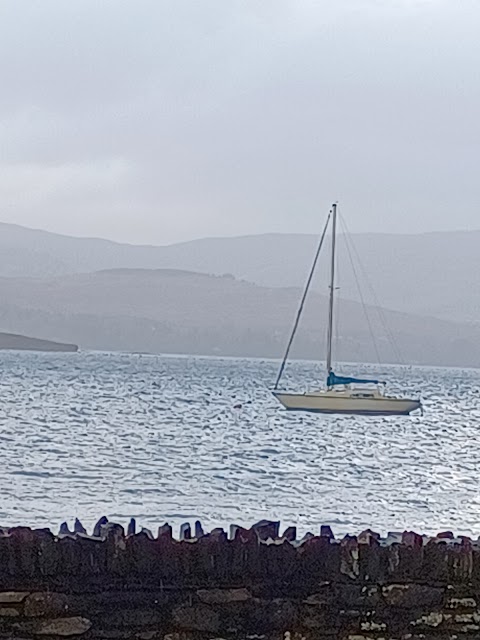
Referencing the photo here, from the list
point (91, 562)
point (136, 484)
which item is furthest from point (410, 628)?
point (136, 484)

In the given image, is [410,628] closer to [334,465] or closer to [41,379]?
[334,465]

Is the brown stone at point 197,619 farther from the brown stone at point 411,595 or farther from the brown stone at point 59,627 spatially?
the brown stone at point 411,595

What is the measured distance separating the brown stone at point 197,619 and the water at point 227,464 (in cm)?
1448

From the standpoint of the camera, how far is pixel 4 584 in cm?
545

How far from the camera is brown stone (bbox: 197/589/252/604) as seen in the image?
18.3 ft

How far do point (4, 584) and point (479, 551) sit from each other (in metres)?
2.08

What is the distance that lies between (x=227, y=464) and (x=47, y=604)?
1297 inches

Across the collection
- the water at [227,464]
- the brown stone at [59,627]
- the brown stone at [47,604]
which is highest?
Result: the brown stone at [47,604]

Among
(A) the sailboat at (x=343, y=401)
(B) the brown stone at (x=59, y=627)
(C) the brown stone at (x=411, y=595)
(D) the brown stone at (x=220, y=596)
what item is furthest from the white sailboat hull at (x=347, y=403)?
(B) the brown stone at (x=59, y=627)

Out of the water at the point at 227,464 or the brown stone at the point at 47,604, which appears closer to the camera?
the brown stone at the point at 47,604

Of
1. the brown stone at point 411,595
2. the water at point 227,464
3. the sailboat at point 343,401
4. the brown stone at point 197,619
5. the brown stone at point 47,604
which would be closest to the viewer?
the brown stone at point 47,604

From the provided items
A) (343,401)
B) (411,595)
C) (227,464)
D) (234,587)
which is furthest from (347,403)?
(234,587)

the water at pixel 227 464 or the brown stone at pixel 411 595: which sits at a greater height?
the brown stone at pixel 411 595

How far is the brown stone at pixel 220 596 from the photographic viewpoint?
5590mm
